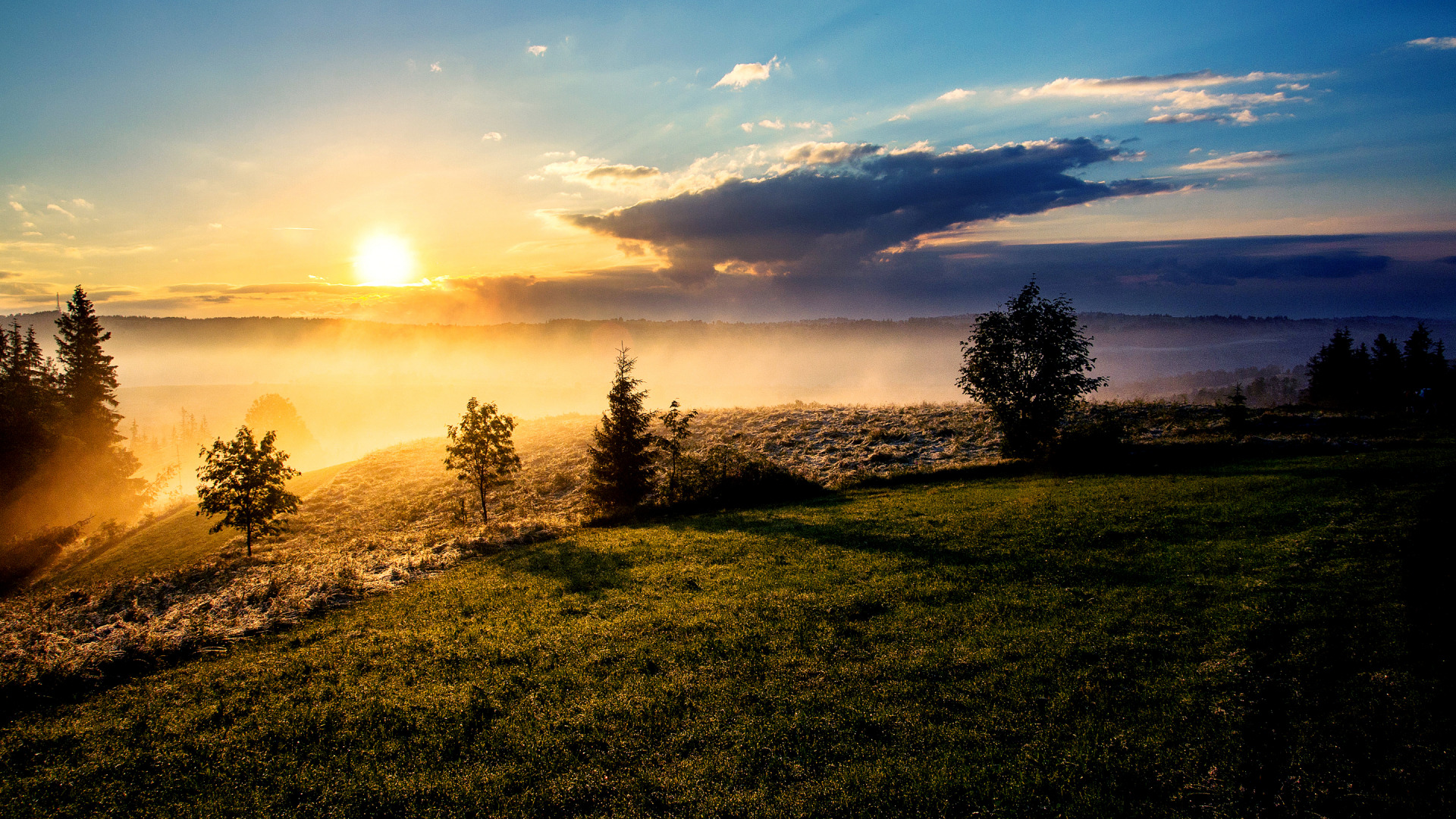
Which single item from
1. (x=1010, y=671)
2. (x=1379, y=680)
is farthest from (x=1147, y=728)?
(x=1379, y=680)

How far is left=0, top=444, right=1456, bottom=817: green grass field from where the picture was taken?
25.7 feet

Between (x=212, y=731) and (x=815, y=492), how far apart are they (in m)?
24.7

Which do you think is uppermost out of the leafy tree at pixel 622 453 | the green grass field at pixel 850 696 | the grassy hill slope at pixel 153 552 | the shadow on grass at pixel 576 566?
the leafy tree at pixel 622 453

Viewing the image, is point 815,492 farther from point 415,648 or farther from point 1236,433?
point 1236,433

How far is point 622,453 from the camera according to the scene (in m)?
30.5

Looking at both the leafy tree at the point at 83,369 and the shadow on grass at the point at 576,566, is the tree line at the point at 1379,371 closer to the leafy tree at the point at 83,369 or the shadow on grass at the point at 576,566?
the shadow on grass at the point at 576,566

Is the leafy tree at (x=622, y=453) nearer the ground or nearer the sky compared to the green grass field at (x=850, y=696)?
nearer the sky

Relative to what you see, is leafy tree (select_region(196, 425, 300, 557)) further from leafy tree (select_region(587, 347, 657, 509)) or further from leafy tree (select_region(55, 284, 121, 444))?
leafy tree (select_region(55, 284, 121, 444))

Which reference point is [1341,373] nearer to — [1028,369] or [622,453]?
[1028,369]

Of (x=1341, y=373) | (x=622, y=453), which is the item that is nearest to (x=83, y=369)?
(x=622, y=453)

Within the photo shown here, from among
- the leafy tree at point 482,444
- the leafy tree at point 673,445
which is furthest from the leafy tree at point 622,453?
the leafy tree at point 482,444

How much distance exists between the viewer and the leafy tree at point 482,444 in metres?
31.8

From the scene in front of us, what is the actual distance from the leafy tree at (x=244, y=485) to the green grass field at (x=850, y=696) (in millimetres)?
20705

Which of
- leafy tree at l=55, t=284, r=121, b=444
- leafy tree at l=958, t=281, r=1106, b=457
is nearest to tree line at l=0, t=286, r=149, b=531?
leafy tree at l=55, t=284, r=121, b=444
